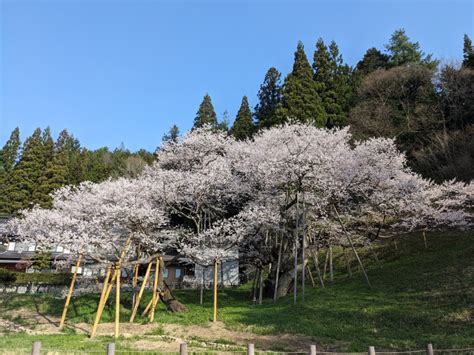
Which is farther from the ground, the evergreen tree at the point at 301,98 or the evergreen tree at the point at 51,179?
the evergreen tree at the point at 301,98

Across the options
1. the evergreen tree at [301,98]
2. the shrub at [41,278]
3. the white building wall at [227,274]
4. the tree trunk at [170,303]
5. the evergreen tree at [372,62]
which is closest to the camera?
the tree trunk at [170,303]

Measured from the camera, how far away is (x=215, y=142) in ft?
88.9

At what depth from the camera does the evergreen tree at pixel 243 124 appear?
3466 cm

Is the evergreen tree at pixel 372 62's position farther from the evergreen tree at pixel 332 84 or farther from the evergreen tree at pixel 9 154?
the evergreen tree at pixel 9 154

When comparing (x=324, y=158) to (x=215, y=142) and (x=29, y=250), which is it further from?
(x=29, y=250)

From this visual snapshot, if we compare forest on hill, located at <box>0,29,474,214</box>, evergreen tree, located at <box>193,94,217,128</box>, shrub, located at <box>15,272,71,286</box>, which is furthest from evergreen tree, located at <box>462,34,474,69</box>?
shrub, located at <box>15,272,71,286</box>

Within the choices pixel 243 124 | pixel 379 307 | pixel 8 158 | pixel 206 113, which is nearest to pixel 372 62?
pixel 243 124

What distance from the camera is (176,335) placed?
40.6 ft

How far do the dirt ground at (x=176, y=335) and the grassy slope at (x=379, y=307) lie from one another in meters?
0.64

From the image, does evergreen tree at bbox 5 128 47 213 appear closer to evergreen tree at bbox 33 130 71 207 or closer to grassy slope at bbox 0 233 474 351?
evergreen tree at bbox 33 130 71 207

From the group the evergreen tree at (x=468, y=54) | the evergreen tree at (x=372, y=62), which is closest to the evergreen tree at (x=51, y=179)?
the evergreen tree at (x=372, y=62)

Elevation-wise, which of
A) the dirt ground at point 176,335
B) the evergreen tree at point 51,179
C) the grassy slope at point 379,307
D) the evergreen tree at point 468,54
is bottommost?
the dirt ground at point 176,335

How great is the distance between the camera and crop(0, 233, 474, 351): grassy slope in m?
10.6

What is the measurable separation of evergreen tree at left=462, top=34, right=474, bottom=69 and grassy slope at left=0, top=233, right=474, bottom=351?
1735 centimetres
